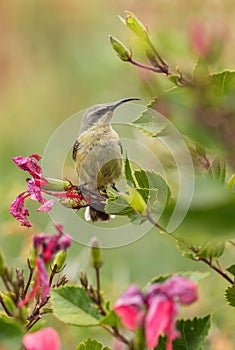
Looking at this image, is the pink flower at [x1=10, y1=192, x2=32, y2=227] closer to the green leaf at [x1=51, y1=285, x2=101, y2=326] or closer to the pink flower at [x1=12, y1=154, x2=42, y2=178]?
the pink flower at [x1=12, y1=154, x2=42, y2=178]

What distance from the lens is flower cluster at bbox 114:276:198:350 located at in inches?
30.7

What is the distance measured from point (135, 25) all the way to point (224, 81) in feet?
0.79

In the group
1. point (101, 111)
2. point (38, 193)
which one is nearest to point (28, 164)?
point (38, 193)

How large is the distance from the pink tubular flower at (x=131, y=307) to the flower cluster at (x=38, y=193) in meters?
0.34

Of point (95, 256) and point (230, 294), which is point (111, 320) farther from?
point (230, 294)

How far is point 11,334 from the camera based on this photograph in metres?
0.82

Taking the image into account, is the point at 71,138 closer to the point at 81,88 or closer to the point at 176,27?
the point at 176,27

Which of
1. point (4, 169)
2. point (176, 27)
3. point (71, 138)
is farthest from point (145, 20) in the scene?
point (71, 138)

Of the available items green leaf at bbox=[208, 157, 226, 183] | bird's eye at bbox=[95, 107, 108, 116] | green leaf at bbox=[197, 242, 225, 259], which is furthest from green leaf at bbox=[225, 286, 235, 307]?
bird's eye at bbox=[95, 107, 108, 116]

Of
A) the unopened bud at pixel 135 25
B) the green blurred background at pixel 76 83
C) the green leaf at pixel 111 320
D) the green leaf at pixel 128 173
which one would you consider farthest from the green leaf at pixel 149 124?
the green blurred background at pixel 76 83

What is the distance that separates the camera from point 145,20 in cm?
374

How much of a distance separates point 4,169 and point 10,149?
2.21 ft

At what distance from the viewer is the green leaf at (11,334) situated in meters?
0.81

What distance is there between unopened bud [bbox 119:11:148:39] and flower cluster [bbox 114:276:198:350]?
20.2 inches
